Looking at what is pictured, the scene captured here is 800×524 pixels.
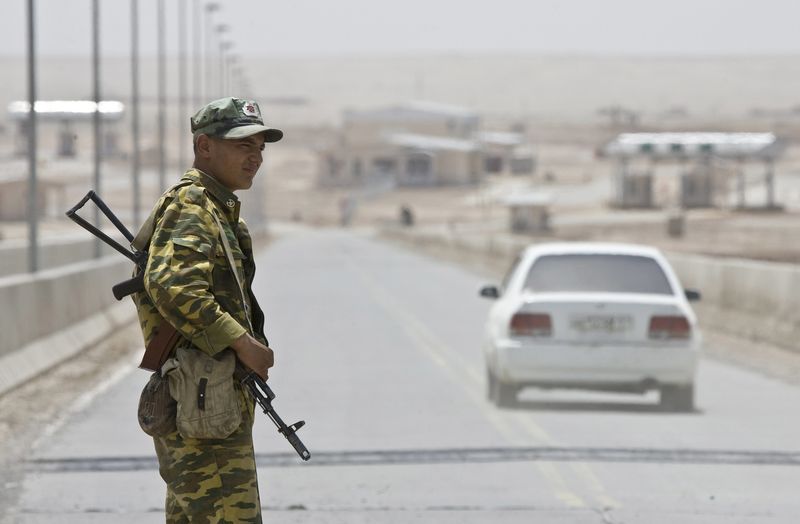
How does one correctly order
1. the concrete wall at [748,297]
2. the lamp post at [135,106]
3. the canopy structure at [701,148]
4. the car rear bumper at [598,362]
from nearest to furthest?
1. the car rear bumper at [598,362]
2. the concrete wall at [748,297]
3. the lamp post at [135,106]
4. the canopy structure at [701,148]

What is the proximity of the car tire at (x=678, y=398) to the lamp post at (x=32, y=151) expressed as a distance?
28.4 feet

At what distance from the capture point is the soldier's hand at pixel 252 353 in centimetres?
570

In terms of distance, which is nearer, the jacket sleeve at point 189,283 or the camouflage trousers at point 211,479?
the jacket sleeve at point 189,283

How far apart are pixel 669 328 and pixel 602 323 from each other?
0.58 meters

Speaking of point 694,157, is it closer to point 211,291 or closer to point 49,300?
point 49,300

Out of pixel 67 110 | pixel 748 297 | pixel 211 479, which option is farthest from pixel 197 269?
pixel 67 110

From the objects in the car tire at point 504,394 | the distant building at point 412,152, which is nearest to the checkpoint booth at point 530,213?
the distant building at point 412,152

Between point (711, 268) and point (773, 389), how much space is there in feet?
29.6

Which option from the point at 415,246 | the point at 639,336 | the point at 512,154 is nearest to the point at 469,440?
the point at 639,336

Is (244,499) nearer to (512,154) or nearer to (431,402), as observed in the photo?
(431,402)

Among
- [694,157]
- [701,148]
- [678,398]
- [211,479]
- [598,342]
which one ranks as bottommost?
[694,157]

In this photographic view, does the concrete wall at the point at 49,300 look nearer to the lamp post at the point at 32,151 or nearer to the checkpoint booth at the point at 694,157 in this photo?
the lamp post at the point at 32,151

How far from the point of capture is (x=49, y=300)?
19.3 m

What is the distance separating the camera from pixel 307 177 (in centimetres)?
16588
